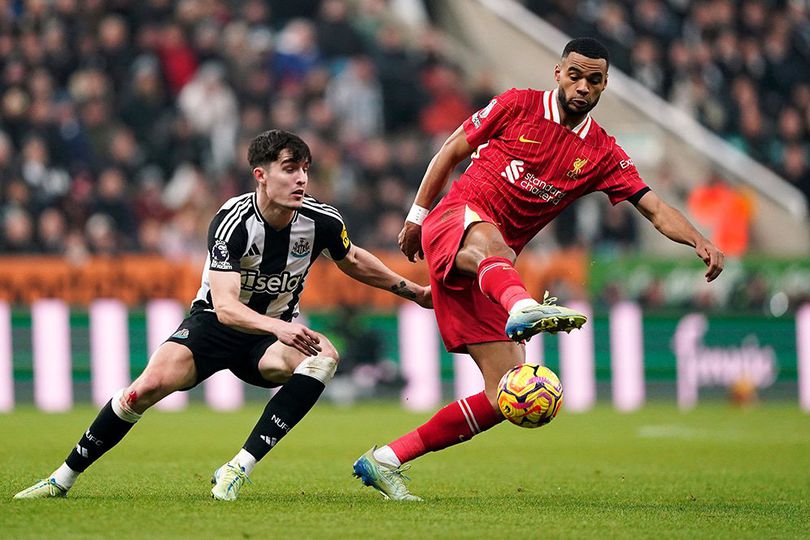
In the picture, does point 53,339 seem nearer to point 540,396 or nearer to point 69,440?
point 69,440

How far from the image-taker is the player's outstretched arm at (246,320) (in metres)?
A: 6.71

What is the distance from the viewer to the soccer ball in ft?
22.1

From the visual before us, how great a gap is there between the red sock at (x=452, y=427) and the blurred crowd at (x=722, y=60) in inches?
549

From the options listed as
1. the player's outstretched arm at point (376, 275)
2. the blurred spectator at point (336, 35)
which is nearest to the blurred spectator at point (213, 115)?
the blurred spectator at point (336, 35)

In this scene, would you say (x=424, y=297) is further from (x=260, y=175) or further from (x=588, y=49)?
(x=588, y=49)

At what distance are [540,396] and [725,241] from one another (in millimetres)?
12930

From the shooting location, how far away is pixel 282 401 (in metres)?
7.29

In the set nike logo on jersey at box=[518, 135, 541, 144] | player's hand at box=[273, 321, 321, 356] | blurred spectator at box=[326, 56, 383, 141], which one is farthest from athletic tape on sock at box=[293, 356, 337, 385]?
blurred spectator at box=[326, 56, 383, 141]

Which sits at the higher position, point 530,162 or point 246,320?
point 530,162

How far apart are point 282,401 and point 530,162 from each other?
5.93 ft

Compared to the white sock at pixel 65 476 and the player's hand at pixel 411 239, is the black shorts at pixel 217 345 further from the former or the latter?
the player's hand at pixel 411 239

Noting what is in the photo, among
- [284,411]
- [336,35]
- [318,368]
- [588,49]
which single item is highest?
[336,35]

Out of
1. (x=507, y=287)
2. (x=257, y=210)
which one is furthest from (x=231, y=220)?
(x=507, y=287)

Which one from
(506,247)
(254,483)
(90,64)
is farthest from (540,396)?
(90,64)
